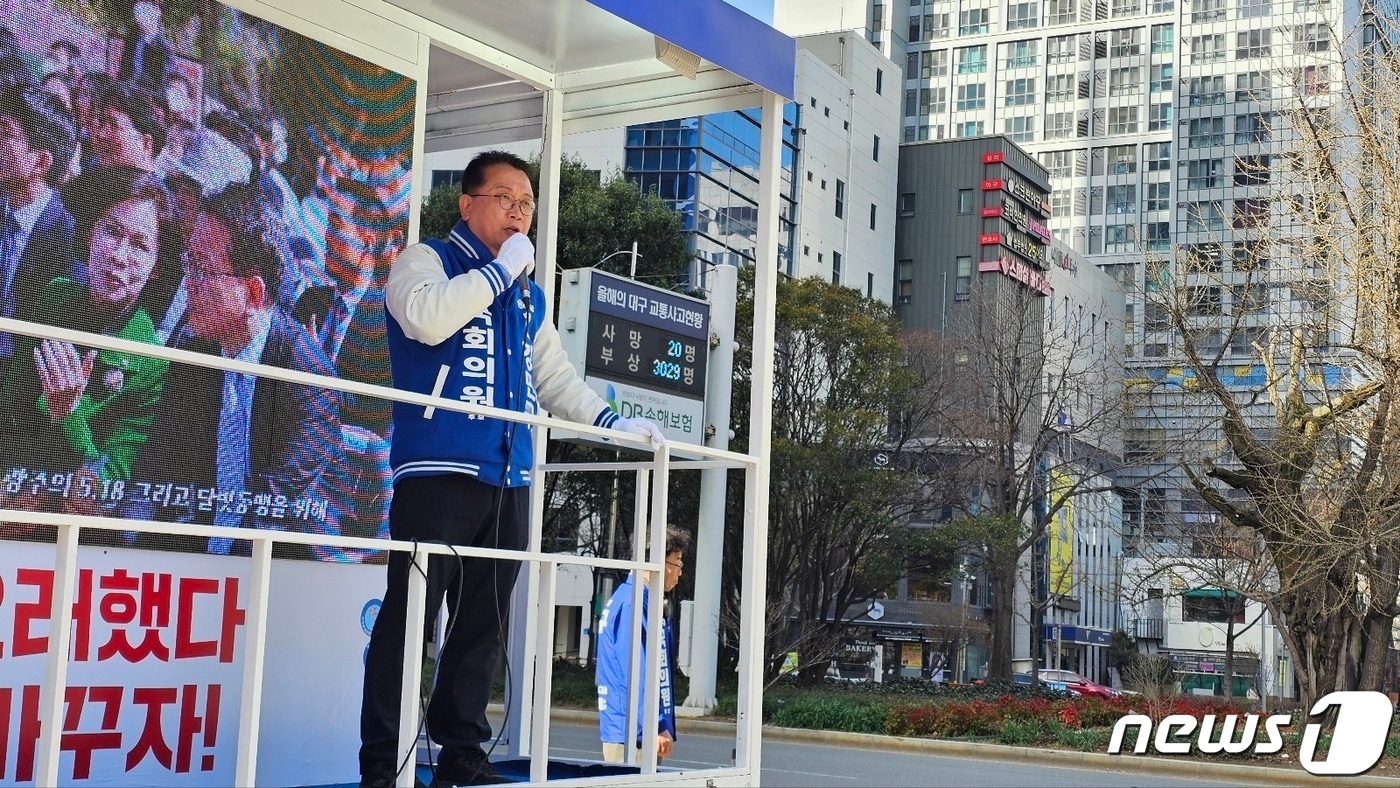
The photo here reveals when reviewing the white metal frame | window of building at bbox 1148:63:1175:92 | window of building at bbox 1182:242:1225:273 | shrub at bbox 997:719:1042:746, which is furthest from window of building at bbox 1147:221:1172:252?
the white metal frame

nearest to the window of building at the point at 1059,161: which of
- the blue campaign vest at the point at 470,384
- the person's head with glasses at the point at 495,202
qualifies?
the person's head with glasses at the point at 495,202

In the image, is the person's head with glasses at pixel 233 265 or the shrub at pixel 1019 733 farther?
the shrub at pixel 1019 733

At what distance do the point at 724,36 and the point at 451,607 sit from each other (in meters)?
2.18

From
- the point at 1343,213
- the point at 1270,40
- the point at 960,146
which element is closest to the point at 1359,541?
the point at 1343,213

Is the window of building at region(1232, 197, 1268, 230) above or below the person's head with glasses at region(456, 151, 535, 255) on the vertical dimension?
above

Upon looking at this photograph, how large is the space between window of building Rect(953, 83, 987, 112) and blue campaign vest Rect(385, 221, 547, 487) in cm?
10133

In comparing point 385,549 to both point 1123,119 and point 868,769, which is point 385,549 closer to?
point 868,769

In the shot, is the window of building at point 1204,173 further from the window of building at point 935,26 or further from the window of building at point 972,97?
the window of building at point 935,26

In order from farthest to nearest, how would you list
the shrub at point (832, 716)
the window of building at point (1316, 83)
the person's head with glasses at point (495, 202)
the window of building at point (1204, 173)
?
the window of building at point (1204, 173) → the shrub at point (832, 716) → the window of building at point (1316, 83) → the person's head with glasses at point (495, 202)

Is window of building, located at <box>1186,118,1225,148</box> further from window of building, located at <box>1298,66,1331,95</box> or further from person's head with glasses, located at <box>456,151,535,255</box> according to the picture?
person's head with glasses, located at <box>456,151,535,255</box>

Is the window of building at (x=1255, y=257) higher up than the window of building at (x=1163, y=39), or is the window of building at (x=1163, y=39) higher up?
the window of building at (x=1163, y=39)

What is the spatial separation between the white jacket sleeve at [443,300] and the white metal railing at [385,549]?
1.04ft

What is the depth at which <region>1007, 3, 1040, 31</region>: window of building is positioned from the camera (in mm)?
101750

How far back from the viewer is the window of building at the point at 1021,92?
104m
